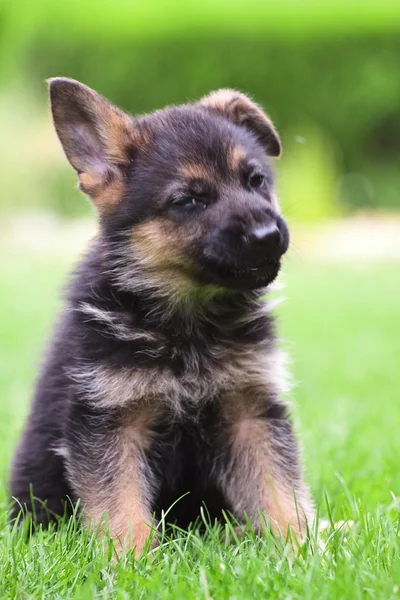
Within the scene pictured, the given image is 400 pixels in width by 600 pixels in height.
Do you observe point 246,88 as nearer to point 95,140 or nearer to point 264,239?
point 95,140

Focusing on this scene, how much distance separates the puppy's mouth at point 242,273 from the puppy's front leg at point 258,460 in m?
0.44

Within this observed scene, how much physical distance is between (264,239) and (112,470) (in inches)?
38.5

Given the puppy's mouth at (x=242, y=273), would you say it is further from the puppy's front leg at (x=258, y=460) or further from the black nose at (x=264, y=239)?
the puppy's front leg at (x=258, y=460)

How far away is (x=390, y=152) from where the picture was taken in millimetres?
22812

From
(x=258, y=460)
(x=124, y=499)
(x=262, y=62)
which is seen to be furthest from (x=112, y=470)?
(x=262, y=62)

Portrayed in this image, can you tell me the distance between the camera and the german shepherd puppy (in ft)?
10.2

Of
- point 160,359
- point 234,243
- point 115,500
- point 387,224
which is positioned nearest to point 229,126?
point 234,243

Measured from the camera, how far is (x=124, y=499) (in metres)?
3.01

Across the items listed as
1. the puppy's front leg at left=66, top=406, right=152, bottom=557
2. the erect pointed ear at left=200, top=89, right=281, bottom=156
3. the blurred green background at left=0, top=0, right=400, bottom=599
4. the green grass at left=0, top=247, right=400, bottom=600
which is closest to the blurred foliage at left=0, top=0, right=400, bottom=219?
the blurred green background at left=0, top=0, right=400, bottom=599

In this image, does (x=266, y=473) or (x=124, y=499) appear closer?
(x=124, y=499)

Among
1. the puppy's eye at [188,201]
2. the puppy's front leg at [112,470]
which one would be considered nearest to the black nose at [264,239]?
the puppy's eye at [188,201]

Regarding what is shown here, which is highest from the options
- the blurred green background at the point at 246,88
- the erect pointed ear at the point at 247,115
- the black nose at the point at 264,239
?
the blurred green background at the point at 246,88

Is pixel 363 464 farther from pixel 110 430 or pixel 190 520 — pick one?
pixel 110 430

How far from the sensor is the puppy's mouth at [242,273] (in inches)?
123
